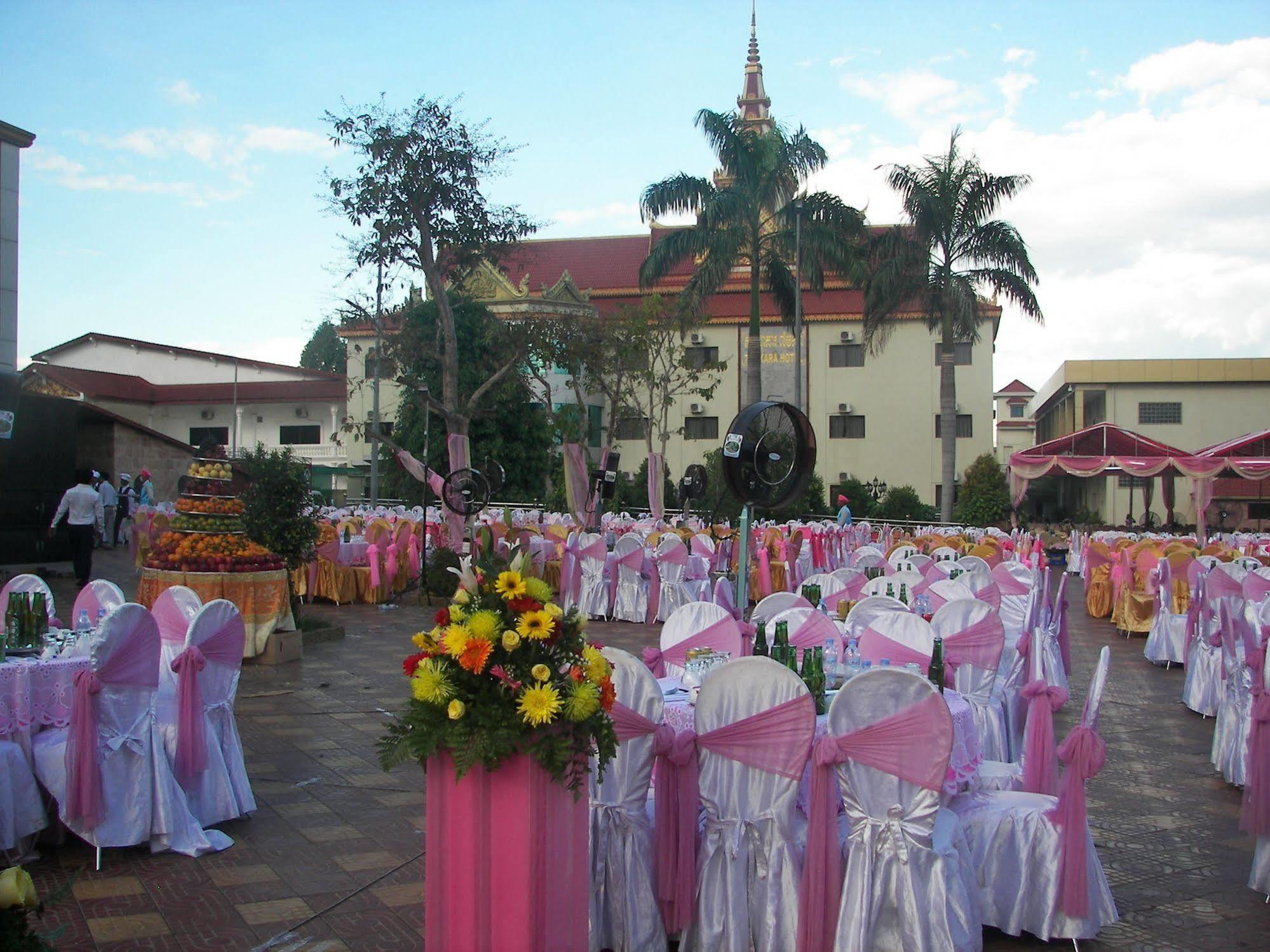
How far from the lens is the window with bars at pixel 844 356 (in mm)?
37344

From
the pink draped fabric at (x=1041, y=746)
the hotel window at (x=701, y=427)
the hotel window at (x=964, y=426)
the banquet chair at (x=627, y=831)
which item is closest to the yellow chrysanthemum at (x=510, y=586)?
the banquet chair at (x=627, y=831)

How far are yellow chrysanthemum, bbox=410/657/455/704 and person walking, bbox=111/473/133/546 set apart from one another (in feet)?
68.5

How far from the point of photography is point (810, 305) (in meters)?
37.7

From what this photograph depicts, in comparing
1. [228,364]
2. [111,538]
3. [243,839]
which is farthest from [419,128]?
[228,364]

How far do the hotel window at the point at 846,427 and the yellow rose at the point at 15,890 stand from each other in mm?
36712

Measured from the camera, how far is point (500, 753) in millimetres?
2951

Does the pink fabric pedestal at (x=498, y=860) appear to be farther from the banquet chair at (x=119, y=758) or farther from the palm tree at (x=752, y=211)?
the palm tree at (x=752, y=211)

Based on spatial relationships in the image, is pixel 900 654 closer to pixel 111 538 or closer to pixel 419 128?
pixel 419 128

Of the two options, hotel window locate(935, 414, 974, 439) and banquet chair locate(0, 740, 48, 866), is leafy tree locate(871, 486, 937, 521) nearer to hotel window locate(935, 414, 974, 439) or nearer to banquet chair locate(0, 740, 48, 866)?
hotel window locate(935, 414, 974, 439)

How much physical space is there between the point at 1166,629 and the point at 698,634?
23.3 ft

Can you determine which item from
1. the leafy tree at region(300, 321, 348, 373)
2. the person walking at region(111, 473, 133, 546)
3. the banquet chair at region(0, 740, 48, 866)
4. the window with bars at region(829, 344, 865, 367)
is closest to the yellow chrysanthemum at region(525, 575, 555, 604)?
the banquet chair at region(0, 740, 48, 866)

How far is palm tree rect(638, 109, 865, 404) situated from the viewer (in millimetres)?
24656

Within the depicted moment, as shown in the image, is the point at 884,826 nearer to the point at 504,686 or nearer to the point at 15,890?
the point at 504,686

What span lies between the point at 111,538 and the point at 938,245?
19.9 metres
